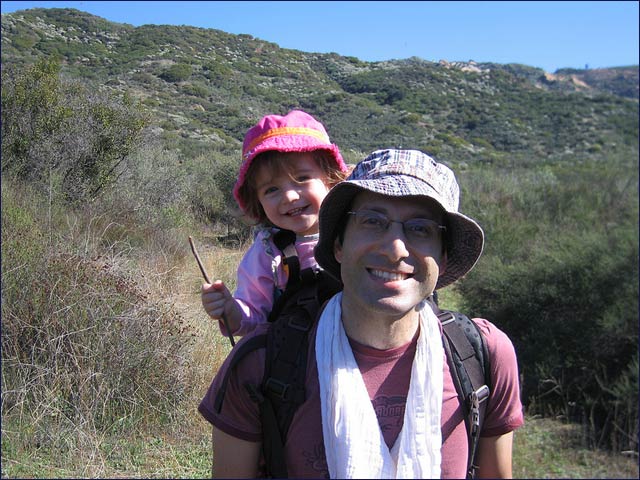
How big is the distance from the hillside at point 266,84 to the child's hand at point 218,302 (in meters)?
1.41

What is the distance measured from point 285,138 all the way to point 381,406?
3.36 feet

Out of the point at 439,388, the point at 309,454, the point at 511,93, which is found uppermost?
the point at 511,93

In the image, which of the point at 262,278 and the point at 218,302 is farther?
the point at 262,278

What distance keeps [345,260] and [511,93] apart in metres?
6.45

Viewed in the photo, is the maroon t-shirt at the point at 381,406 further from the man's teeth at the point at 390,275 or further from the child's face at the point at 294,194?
the child's face at the point at 294,194

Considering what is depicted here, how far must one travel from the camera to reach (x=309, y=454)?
54.7 inches

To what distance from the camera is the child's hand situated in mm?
1813

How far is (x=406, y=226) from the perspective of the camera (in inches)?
58.0

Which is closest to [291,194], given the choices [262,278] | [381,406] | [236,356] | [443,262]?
[262,278]

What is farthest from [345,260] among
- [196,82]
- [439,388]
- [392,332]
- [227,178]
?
[227,178]

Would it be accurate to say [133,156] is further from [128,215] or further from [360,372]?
[360,372]

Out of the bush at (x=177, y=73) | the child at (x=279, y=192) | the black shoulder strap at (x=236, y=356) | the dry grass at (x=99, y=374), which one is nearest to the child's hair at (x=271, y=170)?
the child at (x=279, y=192)

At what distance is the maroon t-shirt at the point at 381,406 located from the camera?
1.39 metres

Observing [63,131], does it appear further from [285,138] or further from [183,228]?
[285,138]
